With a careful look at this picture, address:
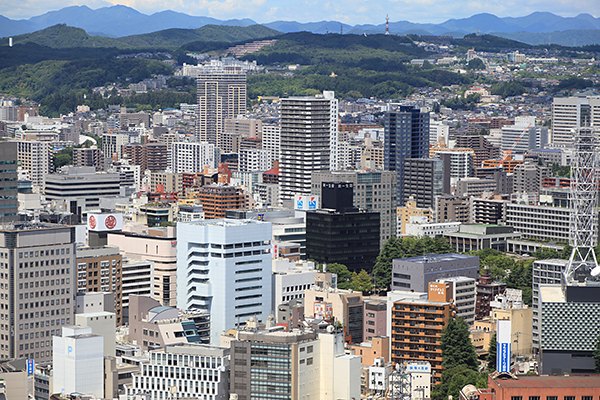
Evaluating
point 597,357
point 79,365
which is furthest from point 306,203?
Answer: point 79,365

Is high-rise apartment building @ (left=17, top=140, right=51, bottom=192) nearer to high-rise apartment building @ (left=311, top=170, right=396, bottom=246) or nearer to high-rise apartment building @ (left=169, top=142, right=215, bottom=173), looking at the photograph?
high-rise apartment building @ (left=169, top=142, right=215, bottom=173)

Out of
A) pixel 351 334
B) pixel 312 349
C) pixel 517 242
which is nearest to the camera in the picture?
pixel 312 349

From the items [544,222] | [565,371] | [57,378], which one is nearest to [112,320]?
[57,378]

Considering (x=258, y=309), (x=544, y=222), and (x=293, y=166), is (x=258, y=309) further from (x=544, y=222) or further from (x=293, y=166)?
(x=293, y=166)

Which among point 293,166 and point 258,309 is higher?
point 293,166

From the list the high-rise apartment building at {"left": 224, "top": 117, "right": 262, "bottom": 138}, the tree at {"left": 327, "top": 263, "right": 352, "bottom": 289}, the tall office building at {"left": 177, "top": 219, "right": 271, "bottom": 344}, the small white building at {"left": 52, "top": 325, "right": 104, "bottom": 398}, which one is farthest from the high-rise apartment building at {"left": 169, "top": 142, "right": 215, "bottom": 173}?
the small white building at {"left": 52, "top": 325, "right": 104, "bottom": 398}

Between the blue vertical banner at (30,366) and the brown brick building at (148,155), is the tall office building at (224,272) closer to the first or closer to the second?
the blue vertical banner at (30,366)
